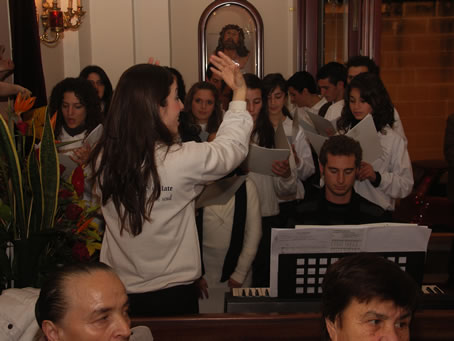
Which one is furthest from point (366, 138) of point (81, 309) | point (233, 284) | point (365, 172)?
point (81, 309)

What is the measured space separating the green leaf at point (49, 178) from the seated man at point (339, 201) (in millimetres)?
1070

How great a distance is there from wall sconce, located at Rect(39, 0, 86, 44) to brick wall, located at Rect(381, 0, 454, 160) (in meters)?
4.91

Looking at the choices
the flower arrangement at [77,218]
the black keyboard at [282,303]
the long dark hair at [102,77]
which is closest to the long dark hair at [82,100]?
the long dark hair at [102,77]

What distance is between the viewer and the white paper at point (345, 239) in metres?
1.99

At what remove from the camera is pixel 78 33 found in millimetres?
5422

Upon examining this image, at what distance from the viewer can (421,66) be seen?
8.73 metres

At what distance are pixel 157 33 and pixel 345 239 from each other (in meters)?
4.27

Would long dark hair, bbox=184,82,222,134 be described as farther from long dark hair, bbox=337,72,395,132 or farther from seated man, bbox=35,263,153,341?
seated man, bbox=35,263,153,341

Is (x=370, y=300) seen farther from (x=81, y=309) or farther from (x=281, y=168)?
(x=281, y=168)

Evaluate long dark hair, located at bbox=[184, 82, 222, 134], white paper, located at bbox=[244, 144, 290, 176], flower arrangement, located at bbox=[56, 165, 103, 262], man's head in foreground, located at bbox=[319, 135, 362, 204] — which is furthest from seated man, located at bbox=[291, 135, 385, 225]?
long dark hair, located at bbox=[184, 82, 222, 134]

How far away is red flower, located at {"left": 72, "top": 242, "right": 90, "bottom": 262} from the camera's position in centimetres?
226

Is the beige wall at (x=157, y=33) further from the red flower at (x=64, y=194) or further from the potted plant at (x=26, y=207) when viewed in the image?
the potted plant at (x=26, y=207)

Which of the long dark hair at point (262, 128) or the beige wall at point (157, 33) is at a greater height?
the beige wall at point (157, 33)

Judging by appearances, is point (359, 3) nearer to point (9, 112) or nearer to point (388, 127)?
point (388, 127)
